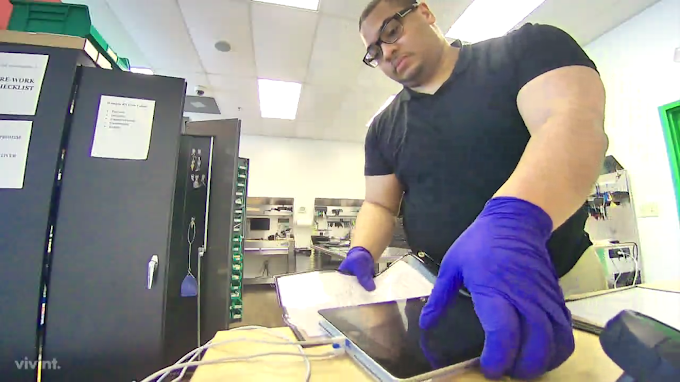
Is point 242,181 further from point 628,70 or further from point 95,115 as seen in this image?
point 628,70

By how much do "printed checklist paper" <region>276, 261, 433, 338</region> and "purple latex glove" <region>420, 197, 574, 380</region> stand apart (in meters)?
0.17

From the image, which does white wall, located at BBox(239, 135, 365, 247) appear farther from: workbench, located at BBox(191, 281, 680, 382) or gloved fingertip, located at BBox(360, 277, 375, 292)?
workbench, located at BBox(191, 281, 680, 382)

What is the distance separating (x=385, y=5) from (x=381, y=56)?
13cm

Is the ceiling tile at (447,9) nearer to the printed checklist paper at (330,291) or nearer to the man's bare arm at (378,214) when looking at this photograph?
the man's bare arm at (378,214)

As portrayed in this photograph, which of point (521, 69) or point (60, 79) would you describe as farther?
point (60, 79)

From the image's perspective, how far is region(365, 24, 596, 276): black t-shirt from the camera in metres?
0.56

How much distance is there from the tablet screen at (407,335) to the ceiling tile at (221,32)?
8.57 feet

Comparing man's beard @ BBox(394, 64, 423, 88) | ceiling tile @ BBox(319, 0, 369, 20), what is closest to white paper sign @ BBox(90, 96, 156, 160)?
man's beard @ BBox(394, 64, 423, 88)

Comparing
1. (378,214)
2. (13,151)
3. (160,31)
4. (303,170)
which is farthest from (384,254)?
(303,170)

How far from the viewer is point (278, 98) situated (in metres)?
4.01

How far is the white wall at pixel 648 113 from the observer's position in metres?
2.05

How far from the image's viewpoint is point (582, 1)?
219 cm

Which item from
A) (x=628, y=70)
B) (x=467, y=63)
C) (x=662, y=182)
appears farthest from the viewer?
(x=628, y=70)

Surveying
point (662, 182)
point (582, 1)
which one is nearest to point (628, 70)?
point (582, 1)
